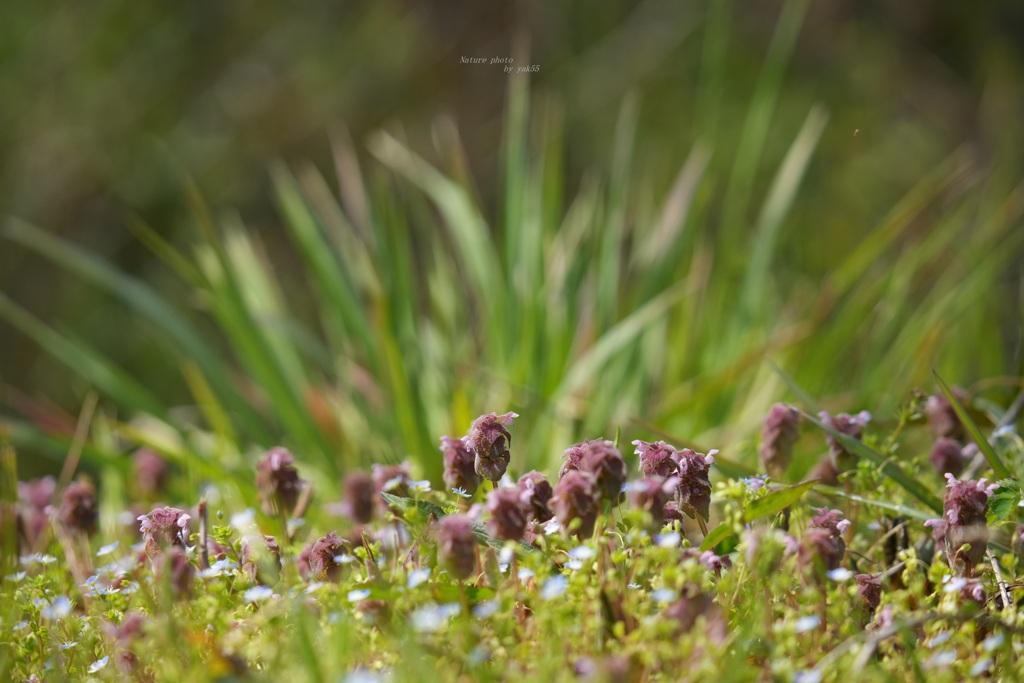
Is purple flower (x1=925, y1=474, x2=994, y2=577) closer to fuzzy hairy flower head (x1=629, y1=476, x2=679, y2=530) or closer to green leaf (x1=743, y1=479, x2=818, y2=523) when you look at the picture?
green leaf (x1=743, y1=479, x2=818, y2=523)

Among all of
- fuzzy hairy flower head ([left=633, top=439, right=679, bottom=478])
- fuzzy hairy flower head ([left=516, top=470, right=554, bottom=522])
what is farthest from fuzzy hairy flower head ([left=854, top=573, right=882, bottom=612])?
fuzzy hairy flower head ([left=516, top=470, right=554, bottom=522])

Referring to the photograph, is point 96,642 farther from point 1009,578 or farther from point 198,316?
point 198,316

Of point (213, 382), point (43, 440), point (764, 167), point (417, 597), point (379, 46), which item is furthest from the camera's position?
point (379, 46)

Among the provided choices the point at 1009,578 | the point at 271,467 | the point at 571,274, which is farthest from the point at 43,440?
the point at 1009,578

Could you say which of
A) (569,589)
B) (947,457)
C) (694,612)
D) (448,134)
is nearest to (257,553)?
(569,589)

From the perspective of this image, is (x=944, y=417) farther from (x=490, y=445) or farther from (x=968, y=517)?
(x=490, y=445)

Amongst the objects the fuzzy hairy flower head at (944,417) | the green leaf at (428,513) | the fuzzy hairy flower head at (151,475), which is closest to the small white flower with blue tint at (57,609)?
the green leaf at (428,513)

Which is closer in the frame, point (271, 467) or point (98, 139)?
point (271, 467)
